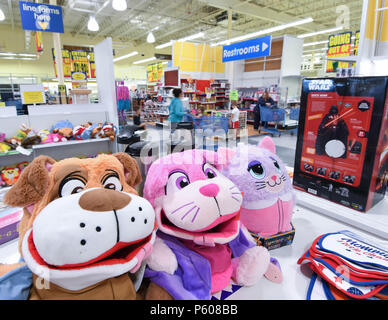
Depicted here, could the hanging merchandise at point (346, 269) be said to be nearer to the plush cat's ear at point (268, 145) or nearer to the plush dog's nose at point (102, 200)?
the plush cat's ear at point (268, 145)

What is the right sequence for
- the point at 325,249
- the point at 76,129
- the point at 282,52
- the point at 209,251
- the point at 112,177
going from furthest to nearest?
the point at 282,52 → the point at 76,129 → the point at 325,249 → the point at 209,251 → the point at 112,177

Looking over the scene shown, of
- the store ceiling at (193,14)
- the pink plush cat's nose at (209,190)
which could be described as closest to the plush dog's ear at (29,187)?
the pink plush cat's nose at (209,190)

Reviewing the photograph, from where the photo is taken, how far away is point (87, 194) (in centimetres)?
64

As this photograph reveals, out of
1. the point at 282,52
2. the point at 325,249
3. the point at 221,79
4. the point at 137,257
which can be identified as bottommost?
the point at 325,249

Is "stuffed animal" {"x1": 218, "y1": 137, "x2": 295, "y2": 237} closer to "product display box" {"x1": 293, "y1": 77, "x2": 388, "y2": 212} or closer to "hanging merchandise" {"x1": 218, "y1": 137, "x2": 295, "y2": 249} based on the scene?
A: "hanging merchandise" {"x1": 218, "y1": 137, "x2": 295, "y2": 249}

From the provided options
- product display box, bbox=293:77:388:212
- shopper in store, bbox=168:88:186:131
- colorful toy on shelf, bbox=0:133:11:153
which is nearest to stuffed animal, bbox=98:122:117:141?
colorful toy on shelf, bbox=0:133:11:153

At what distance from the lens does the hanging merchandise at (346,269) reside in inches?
36.2

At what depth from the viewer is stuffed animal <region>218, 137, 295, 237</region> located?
3.74 ft

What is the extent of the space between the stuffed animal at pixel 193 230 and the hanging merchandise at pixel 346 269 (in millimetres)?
241

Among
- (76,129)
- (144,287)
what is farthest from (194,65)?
(144,287)

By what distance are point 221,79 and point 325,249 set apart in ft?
40.7

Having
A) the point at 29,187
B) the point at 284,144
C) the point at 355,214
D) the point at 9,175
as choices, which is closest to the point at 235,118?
the point at 284,144
